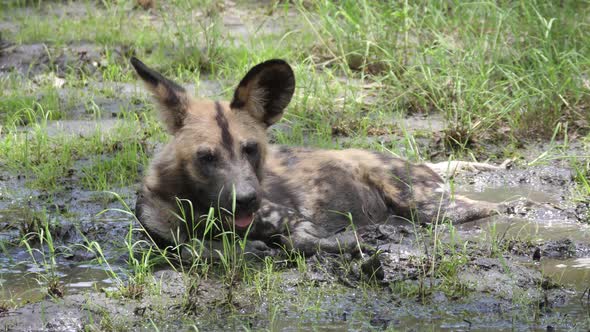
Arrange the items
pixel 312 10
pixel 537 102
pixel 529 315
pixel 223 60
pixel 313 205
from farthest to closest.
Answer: pixel 312 10 → pixel 223 60 → pixel 537 102 → pixel 313 205 → pixel 529 315

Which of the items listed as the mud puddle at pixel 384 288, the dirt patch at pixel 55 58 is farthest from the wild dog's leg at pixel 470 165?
the dirt patch at pixel 55 58

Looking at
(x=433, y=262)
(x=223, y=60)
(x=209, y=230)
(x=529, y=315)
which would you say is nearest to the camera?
(x=529, y=315)

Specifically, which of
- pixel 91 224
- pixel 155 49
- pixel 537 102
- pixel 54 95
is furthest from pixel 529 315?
pixel 155 49

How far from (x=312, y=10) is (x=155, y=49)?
1520 millimetres

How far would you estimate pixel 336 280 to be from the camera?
473 cm

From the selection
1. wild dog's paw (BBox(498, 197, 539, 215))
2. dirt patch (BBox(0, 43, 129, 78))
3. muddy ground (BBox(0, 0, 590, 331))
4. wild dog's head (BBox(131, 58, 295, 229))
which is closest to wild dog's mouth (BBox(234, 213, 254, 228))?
wild dog's head (BBox(131, 58, 295, 229))

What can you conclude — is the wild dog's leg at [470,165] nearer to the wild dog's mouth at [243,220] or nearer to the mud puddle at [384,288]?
the mud puddle at [384,288]

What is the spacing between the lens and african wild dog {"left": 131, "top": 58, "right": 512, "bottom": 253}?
16.5 ft

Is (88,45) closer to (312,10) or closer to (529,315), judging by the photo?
(312,10)

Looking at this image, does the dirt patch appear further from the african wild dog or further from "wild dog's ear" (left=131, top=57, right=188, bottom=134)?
"wild dog's ear" (left=131, top=57, right=188, bottom=134)

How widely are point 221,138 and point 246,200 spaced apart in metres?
0.42

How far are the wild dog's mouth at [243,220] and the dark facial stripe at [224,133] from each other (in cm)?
33

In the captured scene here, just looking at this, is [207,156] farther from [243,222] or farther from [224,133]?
[243,222]

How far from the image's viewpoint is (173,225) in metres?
5.20
